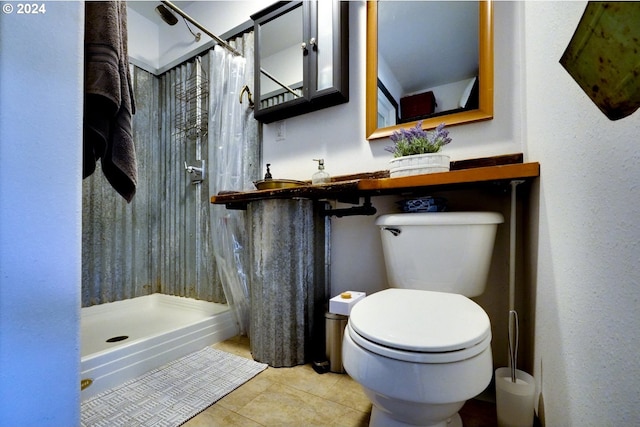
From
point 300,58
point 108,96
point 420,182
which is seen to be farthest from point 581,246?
point 300,58

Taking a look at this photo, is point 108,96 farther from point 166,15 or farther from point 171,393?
point 166,15

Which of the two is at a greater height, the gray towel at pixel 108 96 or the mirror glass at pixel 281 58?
the mirror glass at pixel 281 58

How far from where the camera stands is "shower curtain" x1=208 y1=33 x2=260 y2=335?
166 centimetres

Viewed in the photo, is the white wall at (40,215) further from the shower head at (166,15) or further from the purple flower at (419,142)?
the shower head at (166,15)

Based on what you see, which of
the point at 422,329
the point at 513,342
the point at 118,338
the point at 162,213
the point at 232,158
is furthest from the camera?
the point at 162,213

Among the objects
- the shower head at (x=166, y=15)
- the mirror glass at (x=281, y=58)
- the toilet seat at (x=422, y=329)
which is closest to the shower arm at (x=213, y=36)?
the mirror glass at (x=281, y=58)

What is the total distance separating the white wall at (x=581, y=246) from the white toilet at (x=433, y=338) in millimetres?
170

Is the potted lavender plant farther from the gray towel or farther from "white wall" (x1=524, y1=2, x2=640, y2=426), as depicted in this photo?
the gray towel

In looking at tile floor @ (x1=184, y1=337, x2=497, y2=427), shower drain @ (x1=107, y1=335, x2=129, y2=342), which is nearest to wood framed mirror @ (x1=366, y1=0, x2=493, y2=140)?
tile floor @ (x1=184, y1=337, x2=497, y2=427)

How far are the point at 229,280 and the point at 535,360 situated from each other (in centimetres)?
152

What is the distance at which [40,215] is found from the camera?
0.49 m

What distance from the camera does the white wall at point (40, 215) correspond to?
0.46 m

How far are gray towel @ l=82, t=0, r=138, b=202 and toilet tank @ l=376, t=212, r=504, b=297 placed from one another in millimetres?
1022

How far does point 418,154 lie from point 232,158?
1.19m
